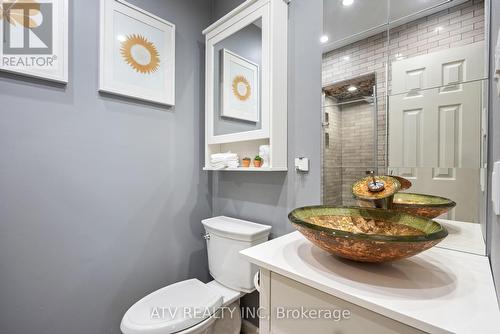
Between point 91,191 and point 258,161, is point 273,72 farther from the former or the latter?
point 91,191

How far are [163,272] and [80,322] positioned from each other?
0.49 meters

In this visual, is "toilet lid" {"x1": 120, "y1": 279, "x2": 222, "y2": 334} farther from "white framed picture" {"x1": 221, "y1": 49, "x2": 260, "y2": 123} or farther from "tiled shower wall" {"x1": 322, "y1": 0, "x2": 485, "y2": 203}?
"white framed picture" {"x1": 221, "y1": 49, "x2": 260, "y2": 123}

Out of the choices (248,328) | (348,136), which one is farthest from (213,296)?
(348,136)

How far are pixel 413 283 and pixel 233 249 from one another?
39.6 inches

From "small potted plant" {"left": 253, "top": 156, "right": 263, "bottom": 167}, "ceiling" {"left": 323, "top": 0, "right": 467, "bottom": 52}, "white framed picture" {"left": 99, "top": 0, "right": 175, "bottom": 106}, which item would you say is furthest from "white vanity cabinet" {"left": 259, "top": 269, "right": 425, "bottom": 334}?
"white framed picture" {"left": 99, "top": 0, "right": 175, "bottom": 106}

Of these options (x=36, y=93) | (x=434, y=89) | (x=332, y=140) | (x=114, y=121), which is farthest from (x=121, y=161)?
(x=434, y=89)

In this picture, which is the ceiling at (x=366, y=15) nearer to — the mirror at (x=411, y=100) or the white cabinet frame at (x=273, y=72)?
the mirror at (x=411, y=100)

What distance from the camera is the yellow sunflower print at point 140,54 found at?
4.63ft

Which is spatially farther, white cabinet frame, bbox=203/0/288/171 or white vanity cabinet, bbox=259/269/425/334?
white cabinet frame, bbox=203/0/288/171

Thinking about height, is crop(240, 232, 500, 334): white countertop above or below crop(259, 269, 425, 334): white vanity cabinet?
above

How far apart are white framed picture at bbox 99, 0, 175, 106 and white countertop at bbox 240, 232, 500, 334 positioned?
49.2 inches

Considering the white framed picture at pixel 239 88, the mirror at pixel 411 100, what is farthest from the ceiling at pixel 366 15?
the white framed picture at pixel 239 88

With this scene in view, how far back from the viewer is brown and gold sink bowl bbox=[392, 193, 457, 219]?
0.89 meters

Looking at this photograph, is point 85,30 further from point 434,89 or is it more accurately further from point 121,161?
point 434,89
